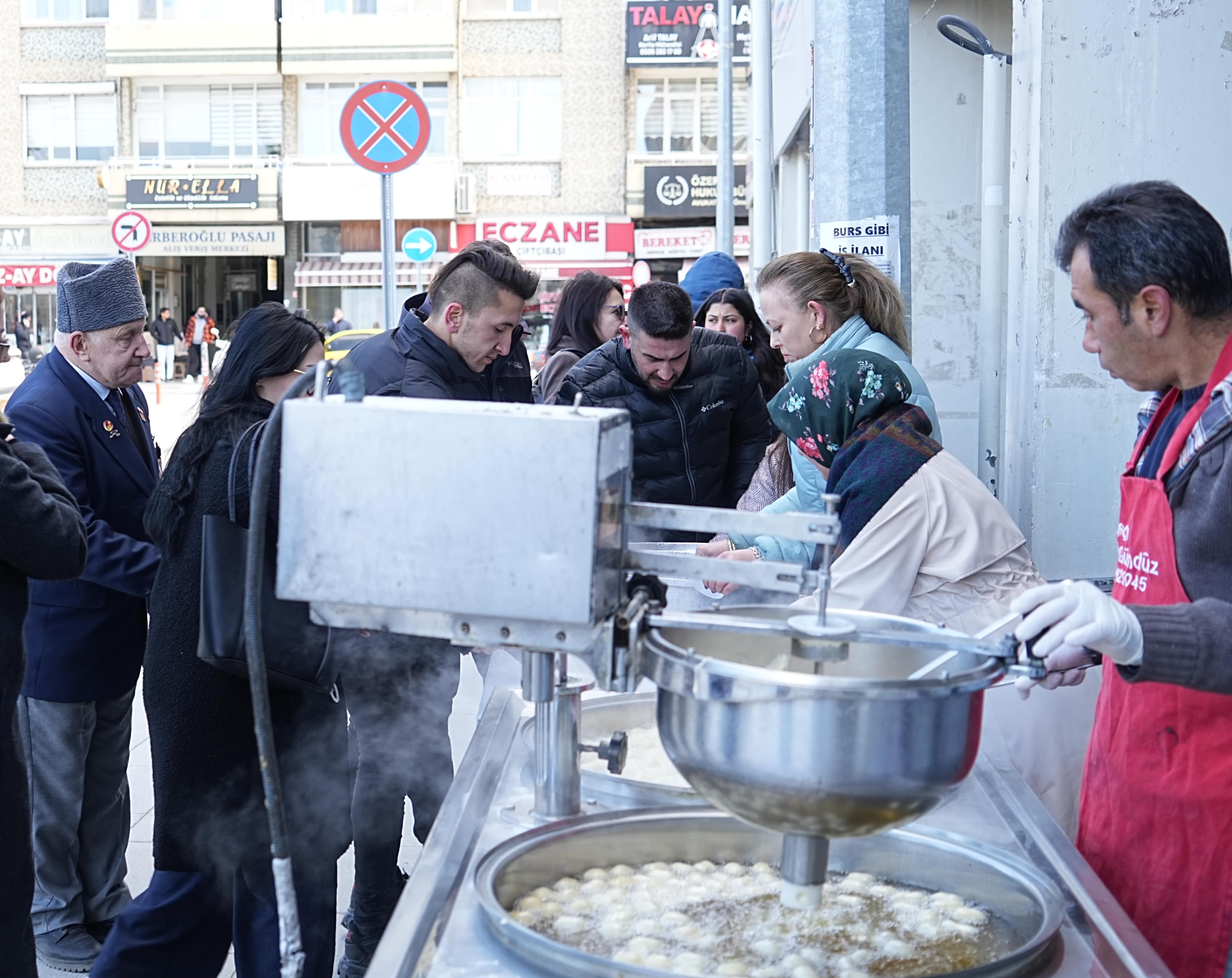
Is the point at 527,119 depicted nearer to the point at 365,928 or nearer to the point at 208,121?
the point at 208,121

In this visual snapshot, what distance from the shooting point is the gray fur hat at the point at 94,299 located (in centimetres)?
335

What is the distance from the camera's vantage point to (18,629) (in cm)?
237

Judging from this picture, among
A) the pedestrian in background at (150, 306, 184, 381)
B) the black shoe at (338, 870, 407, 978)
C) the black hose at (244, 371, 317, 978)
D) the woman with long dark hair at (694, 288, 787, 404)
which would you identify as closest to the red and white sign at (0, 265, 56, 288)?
the pedestrian in background at (150, 306, 184, 381)

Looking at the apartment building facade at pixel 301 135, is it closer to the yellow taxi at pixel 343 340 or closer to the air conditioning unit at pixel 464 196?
the air conditioning unit at pixel 464 196

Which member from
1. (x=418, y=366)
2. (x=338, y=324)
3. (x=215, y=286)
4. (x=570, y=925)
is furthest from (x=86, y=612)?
(x=215, y=286)

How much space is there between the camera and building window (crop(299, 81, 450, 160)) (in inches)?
1020

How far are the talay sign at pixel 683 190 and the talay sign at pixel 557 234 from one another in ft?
4.05

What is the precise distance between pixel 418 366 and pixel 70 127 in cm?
2698

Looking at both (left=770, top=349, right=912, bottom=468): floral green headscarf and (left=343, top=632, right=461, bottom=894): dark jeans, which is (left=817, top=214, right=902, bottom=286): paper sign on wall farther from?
(left=343, top=632, right=461, bottom=894): dark jeans

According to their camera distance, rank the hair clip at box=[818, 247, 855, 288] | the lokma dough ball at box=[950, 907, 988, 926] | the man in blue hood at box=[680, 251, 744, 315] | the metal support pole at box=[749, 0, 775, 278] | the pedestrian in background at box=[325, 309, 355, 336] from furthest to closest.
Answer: the pedestrian in background at box=[325, 309, 355, 336] < the metal support pole at box=[749, 0, 775, 278] < the man in blue hood at box=[680, 251, 744, 315] < the hair clip at box=[818, 247, 855, 288] < the lokma dough ball at box=[950, 907, 988, 926]

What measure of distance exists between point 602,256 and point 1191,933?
2442 cm

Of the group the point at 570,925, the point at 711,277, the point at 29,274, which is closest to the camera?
the point at 570,925

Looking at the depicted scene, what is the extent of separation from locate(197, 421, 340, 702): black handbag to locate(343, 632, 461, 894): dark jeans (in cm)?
53

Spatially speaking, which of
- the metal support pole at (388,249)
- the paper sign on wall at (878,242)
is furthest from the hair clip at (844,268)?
the metal support pole at (388,249)
